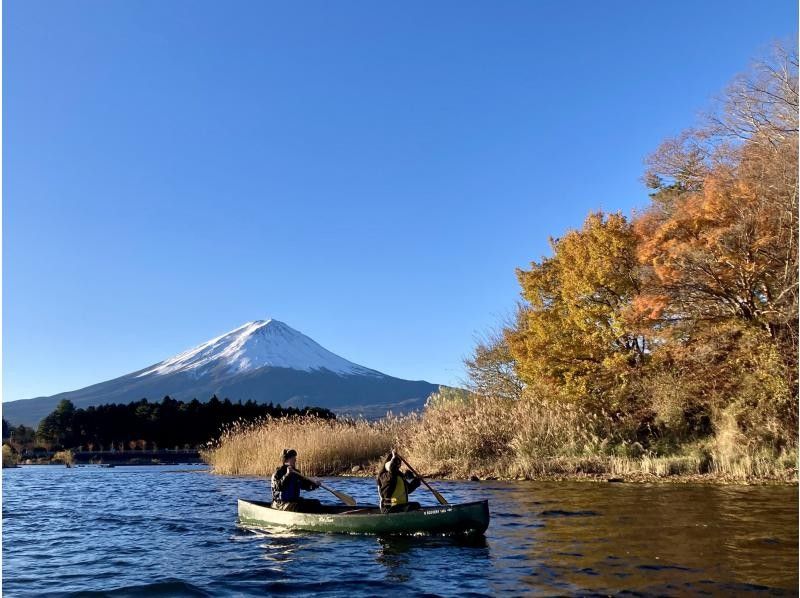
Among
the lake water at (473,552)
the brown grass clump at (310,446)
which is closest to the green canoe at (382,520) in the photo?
the lake water at (473,552)

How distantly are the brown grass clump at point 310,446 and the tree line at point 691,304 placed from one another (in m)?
7.30

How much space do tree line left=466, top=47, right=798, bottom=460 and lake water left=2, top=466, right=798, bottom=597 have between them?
5093 millimetres

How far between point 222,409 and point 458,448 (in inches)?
1810

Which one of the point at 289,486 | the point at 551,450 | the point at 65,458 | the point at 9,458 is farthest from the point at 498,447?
the point at 9,458

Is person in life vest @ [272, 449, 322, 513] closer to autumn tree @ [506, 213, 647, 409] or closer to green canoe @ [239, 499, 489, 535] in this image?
green canoe @ [239, 499, 489, 535]

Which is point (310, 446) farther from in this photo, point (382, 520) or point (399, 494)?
point (382, 520)

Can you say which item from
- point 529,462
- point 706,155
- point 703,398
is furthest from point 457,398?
point 706,155

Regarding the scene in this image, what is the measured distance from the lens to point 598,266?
2678cm

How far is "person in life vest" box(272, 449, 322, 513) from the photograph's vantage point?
49.8 feet

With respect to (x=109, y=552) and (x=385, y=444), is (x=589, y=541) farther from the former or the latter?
(x=385, y=444)

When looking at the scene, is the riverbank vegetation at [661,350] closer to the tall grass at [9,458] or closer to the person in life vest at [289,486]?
the person in life vest at [289,486]

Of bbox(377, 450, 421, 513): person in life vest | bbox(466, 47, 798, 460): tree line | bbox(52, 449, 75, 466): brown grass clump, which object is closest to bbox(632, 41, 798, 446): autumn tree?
bbox(466, 47, 798, 460): tree line

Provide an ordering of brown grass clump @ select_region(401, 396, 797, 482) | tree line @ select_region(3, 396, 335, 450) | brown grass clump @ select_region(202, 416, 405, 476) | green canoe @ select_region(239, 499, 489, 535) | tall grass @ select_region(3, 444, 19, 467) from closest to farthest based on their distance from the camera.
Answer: green canoe @ select_region(239, 499, 489, 535) → brown grass clump @ select_region(401, 396, 797, 482) → brown grass clump @ select_region(202, 416, 405, 476) → tall grass @ select_region(3, 444, 19, 467) → tree line @ select_region(3, 396, 335, 450)

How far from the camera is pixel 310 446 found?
2962 centimetres
